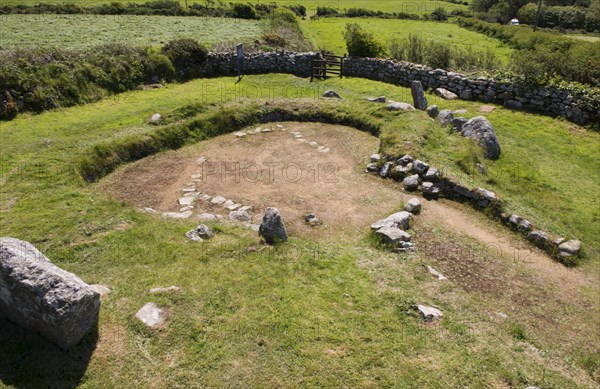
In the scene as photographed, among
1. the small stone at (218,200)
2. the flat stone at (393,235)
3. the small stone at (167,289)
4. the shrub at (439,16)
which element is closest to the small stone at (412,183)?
the flat stone at (393,235)

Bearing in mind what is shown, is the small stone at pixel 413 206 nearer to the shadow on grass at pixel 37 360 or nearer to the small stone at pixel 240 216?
the small stone at pixel 240 216

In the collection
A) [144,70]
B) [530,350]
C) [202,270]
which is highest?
[144,70]

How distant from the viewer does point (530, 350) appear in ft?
33.6

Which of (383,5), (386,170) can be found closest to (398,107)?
(386,170)

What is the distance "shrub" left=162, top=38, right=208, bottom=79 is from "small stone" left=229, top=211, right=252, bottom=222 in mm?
21042

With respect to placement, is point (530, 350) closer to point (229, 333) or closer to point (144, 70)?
point (229, 333)

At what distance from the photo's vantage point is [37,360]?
8727mm

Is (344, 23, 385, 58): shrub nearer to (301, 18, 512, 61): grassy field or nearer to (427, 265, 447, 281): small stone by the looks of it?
(301, 18, 512, 61): grassy field

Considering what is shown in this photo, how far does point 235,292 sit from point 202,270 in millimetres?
1367

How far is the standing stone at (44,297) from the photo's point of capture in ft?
27.9

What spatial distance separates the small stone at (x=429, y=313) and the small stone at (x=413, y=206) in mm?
5659

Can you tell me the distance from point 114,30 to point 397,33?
35277 millimetres

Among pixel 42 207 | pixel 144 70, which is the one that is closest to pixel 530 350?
pixel 42 207

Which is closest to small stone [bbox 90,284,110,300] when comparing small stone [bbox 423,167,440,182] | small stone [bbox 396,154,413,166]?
small stone [bbox 423,167,440,182]
